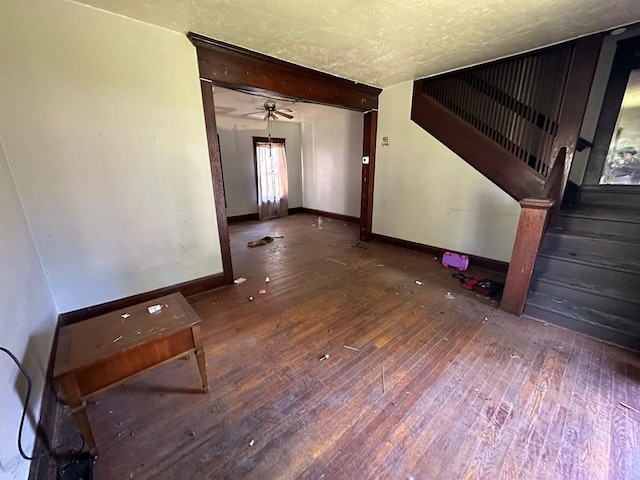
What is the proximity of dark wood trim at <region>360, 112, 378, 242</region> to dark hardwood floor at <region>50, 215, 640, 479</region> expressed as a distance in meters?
2.38

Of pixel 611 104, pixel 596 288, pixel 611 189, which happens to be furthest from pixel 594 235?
pixel 611 104

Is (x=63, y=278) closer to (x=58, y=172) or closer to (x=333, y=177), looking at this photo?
(x=58, y=172)

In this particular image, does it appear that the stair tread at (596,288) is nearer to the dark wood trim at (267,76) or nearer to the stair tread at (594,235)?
the stair tread at (594,235)

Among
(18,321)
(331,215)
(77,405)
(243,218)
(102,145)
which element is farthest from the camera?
(331,215)

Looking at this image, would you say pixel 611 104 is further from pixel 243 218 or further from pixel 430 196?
pixel 243 218

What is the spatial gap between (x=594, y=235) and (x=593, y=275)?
1.61 ft

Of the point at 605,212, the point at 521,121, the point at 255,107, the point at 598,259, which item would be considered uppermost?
the point at 255,107

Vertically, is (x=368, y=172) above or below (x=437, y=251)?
above

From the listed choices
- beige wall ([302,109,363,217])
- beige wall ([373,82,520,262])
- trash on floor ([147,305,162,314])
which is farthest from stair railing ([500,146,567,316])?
beige wall ([302,109,363,217])

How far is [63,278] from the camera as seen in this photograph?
219cm

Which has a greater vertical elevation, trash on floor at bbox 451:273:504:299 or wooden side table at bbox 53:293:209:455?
wooden side table at bbox 53:293:209:455

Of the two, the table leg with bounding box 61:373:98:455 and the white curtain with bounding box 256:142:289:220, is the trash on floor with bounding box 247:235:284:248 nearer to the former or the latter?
the white curtain with bounding box 256:142:289:220

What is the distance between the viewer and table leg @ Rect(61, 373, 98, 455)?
1137mm

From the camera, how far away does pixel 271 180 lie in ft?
22.9
